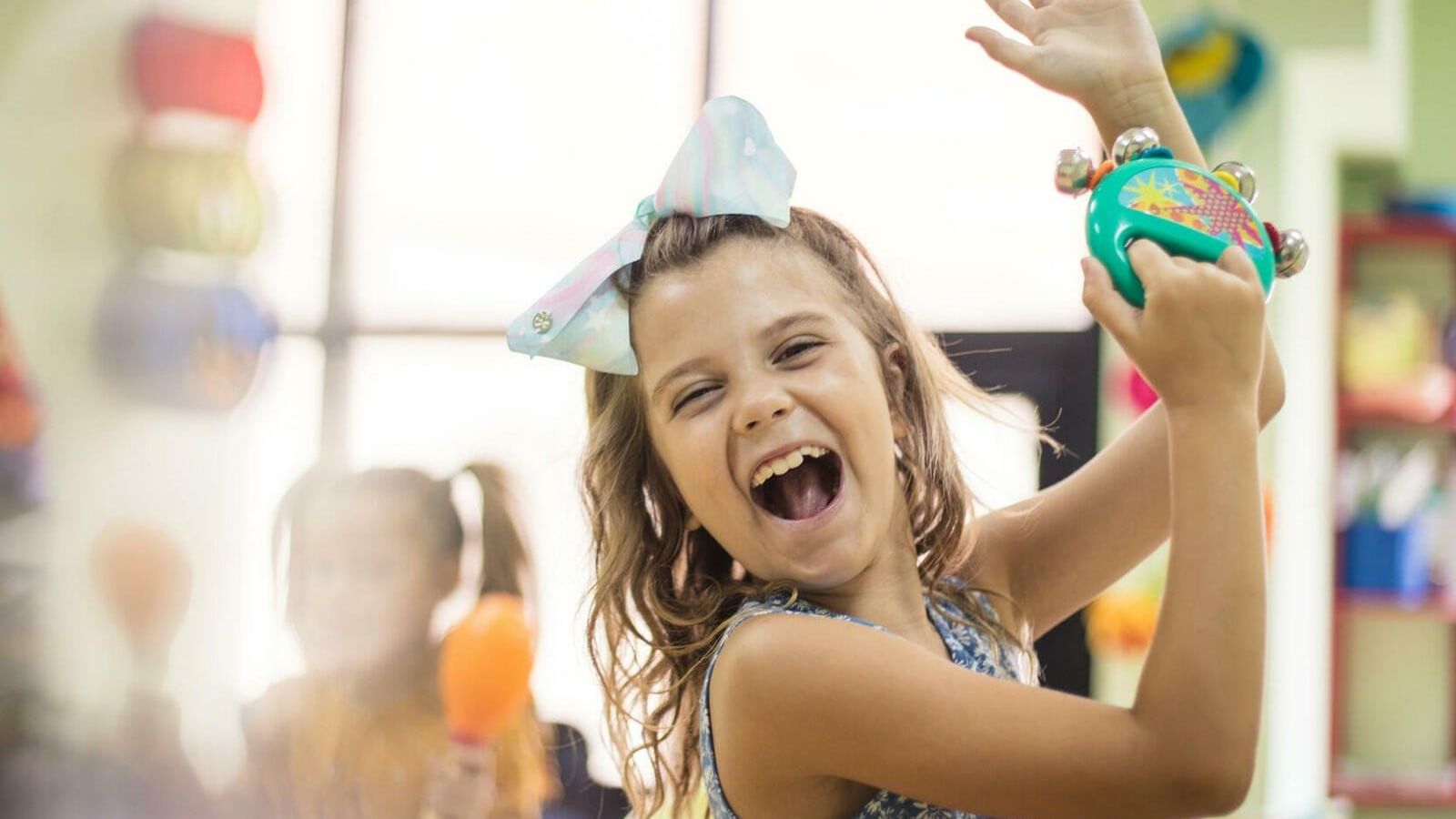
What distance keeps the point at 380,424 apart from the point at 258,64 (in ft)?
1.44

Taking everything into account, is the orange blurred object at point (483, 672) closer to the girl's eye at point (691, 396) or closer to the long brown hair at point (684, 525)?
the long brown hair at point (684, 525)

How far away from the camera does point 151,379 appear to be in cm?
143

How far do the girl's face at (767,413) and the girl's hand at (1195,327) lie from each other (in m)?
0.20

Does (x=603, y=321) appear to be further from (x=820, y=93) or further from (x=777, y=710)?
(x=820, y=93)

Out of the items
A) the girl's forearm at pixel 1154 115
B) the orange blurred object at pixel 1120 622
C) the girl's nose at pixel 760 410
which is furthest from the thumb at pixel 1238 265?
the orange blurred object at pixel 1120 622

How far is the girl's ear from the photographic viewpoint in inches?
34.7

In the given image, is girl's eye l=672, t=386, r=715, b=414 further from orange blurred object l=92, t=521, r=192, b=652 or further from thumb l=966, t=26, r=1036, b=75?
orange blurred object l=92, t=521, r=192, b=652

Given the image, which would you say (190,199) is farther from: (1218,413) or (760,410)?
(1218,413)

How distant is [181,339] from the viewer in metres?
1.44

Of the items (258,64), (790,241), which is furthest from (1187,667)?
(258,64)

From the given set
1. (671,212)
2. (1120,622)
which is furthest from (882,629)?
(1120,622)

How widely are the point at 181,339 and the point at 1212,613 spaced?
3.86 feet

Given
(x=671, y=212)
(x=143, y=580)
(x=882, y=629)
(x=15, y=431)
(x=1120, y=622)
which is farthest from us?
(x=1120, y=622)

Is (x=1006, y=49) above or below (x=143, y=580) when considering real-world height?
above
